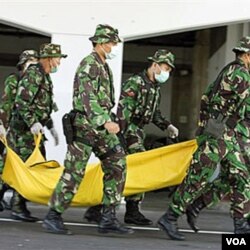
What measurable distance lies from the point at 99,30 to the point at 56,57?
943 millimetres

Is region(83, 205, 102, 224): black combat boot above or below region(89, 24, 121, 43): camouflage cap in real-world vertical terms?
below

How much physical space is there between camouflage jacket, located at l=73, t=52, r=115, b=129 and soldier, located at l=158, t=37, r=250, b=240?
945 mm

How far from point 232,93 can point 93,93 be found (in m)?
1.24

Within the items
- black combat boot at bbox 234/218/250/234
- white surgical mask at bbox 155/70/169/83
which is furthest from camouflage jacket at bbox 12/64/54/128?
black combat boot at bbox 234/218/250/234

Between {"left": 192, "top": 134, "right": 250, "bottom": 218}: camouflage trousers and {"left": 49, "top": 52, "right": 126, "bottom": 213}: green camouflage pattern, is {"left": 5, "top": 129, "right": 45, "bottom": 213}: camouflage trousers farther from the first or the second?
{"left": 192, "top": 134, "right": 250, "bottom": 218}: camouflage trousers

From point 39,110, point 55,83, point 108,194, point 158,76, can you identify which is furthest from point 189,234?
point 55,83

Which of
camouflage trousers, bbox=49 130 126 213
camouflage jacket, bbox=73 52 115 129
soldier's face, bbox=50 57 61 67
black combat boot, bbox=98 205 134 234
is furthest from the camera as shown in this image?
soldier's face, bbox=50 57 61 67

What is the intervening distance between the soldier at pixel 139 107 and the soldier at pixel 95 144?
0.61 m

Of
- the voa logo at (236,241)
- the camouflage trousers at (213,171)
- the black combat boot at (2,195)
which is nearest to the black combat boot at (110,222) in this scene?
the camouflage trousers at (213,171)

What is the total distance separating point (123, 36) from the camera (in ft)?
30.1

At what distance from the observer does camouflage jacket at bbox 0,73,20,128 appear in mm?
7617

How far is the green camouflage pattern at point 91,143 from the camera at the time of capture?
20.1 feet

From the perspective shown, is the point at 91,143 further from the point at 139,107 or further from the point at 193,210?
the point at 193,210

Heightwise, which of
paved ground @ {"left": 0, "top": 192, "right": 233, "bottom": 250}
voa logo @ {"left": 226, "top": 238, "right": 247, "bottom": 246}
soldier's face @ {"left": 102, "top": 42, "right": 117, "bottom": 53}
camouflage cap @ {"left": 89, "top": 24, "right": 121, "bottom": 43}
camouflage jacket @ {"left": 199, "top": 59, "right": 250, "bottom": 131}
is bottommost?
paved ground @ {"left": 0, "top": 192, "right": 233, "bottom": 250}
